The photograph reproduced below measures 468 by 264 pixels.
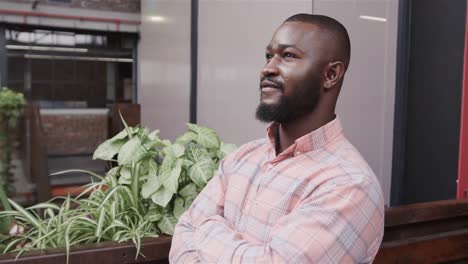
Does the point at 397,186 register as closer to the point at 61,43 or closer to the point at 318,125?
the point at 318,125

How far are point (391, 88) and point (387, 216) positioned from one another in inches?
59.2

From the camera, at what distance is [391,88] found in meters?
2.93

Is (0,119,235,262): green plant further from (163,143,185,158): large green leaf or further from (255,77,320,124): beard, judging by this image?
(255,77,320,124): beard

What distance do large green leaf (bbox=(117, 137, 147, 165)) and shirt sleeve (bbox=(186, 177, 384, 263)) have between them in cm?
79

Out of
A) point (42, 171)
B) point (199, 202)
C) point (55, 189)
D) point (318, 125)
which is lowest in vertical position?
point (55, 189)

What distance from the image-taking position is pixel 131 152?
173 centimetres

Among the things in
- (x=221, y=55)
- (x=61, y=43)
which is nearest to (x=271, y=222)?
(x=221, y=55)

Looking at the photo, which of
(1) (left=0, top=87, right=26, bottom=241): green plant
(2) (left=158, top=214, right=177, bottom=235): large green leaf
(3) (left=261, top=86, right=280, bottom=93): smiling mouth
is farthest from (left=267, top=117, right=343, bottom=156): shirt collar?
(1) (left=0, top=87, right=26, bottom=241): green plant

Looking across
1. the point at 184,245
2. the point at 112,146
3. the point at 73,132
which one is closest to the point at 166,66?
the point at 112,146

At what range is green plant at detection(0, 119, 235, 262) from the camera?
1.54 meters

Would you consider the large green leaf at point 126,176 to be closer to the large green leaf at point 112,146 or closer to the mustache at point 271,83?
the large green leaf at point 112,146

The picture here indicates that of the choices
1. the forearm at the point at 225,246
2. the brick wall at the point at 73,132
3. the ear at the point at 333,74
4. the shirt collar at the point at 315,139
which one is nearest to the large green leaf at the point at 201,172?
the forearm at the point at 225,246

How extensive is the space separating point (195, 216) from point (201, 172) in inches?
16.8

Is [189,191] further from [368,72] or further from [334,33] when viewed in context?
[368,72]
